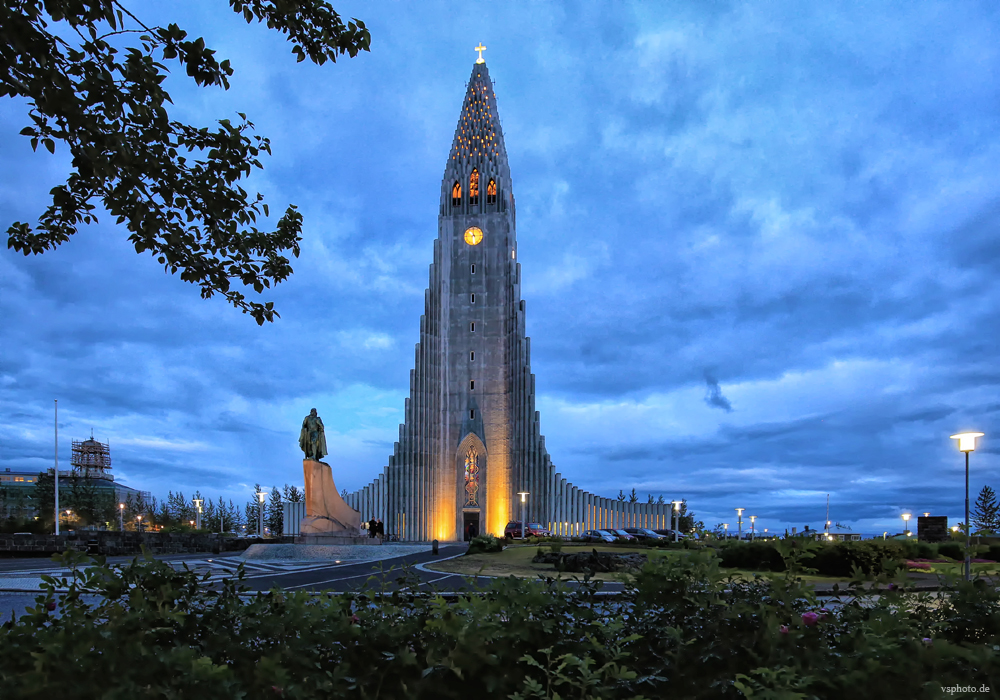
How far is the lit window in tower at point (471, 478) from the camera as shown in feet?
210

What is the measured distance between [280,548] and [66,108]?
108 ft

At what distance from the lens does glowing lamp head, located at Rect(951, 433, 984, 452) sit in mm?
17484

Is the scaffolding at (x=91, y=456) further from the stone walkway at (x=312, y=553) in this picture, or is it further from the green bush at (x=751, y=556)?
the green bush at (x=751, y=556)

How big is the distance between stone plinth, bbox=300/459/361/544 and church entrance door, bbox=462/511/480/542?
89.0ft

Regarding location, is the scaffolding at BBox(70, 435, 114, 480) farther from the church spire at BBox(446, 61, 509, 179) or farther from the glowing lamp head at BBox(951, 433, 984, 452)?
the glowing lamp head at BBox(951, 433, 984, 452)

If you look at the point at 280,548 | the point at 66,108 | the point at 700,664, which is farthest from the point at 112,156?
the point at 280,548

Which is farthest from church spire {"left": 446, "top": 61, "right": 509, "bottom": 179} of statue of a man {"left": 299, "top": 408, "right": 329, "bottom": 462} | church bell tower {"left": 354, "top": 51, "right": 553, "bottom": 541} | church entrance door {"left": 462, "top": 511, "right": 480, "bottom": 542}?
statue of a man {"left": 299, "top": 408, "right": 329, "bottom": 462}

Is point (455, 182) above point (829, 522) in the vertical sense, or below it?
above

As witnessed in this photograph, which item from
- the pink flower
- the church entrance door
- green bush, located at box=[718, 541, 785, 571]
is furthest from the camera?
the church entrance door

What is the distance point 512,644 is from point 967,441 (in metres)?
19.2

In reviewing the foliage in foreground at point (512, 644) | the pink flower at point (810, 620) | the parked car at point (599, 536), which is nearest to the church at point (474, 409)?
the parked car at point (599, 536)

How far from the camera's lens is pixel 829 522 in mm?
84375

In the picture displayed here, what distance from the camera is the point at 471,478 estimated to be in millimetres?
64438

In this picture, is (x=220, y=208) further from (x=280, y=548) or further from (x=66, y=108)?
(x=280, y=548)
